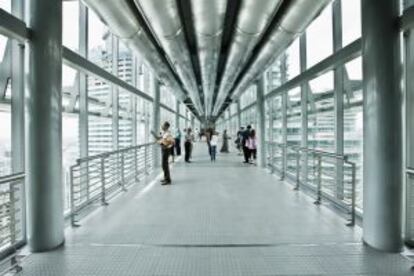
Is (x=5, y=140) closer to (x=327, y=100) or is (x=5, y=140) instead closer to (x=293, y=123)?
(x=327, y=100)

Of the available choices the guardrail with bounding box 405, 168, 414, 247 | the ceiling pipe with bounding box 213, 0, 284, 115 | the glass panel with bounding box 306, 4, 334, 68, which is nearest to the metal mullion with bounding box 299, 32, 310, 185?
the glass panel with bounding box 306, 4, 334, 68

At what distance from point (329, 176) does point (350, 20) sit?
2122 mm

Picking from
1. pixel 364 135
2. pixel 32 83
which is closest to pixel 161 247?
pixel 32 83

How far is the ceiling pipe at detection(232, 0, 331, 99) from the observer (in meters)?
3.95

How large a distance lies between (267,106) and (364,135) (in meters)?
8.14

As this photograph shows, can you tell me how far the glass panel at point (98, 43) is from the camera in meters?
6.08

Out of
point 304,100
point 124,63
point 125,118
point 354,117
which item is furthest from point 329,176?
point 125,118

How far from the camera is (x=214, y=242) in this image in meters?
3.64

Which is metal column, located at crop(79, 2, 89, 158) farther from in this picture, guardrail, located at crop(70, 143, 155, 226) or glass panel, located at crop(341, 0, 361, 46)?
glass panel, located at crop(341, 0, 361, 46)

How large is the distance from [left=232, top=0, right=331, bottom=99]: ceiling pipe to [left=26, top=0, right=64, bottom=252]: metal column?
251 cm

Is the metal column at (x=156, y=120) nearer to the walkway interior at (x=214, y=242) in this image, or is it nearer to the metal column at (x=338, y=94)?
the walkway interior at (x=214, y=242)

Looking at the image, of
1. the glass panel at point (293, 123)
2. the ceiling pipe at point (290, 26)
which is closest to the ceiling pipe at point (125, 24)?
the ceiling pipe at point (290, 26)

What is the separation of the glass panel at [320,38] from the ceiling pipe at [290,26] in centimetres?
72

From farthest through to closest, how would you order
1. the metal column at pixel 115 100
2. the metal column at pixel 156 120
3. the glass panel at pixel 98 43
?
the metal column at pixel 156 120, the metal column at pixel 115 100, the glass panel at pixel 98 43
